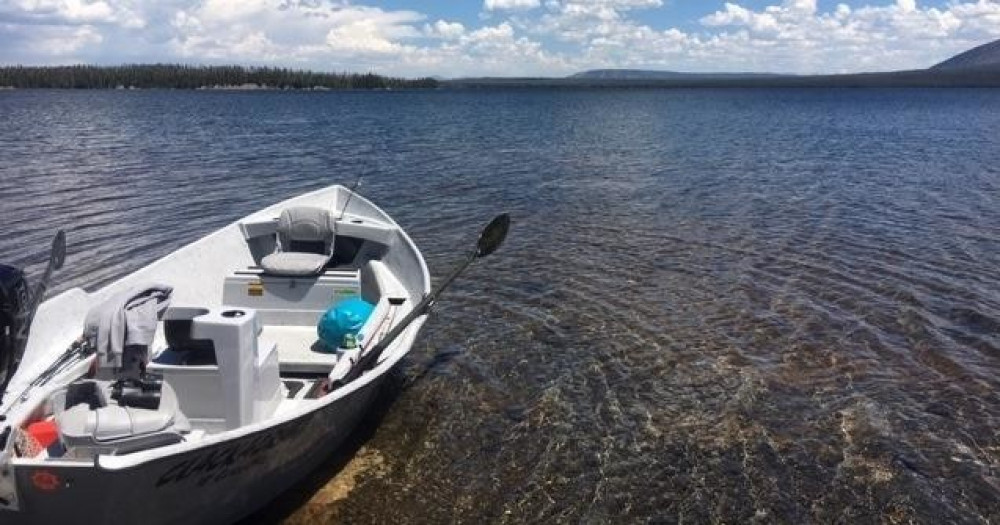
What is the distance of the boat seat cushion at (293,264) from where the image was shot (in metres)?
11.0

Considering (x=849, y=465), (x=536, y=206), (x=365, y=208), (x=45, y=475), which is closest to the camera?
(x=45, y=475)

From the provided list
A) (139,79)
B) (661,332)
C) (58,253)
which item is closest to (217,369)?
(58,253)

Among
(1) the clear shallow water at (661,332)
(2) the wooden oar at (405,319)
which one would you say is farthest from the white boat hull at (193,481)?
(1) the clear shallow water at (661,332)

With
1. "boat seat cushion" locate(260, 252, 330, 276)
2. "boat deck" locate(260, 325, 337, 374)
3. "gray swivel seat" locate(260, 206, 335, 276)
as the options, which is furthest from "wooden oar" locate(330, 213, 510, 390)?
"gray swivel seat" locate(260, 206, 335, 276)

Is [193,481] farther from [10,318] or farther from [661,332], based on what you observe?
[661,332]

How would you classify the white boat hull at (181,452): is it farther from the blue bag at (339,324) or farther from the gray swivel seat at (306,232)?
the gray swivel seat at (306,232)

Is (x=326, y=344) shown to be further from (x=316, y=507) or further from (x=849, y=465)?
(x=849, y=465)

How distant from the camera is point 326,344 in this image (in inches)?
393

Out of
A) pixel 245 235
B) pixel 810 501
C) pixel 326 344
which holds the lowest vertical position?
pixel 810 501

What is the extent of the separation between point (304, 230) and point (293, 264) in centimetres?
156

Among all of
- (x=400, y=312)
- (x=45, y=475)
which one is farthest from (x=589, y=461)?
(x=45, y=475)

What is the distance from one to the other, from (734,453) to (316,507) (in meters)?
4.77

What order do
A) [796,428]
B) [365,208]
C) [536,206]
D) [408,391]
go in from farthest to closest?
[536,206], [365,208], [408,391], [796,428]

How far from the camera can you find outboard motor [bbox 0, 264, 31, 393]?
6.23 m
